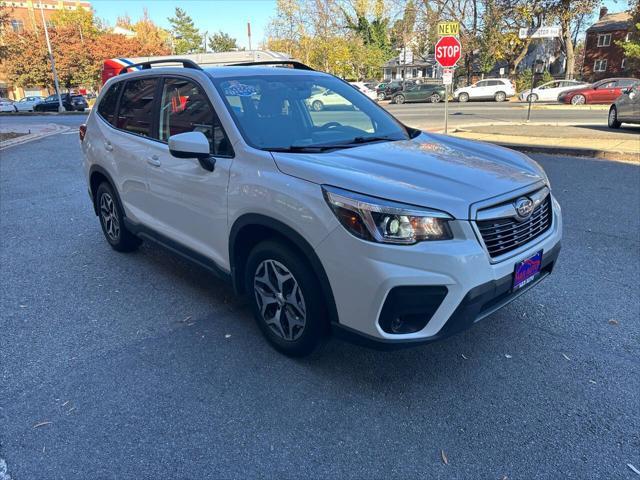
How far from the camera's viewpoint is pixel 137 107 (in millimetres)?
4379

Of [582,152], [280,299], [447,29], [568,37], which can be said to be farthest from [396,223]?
[568,37]

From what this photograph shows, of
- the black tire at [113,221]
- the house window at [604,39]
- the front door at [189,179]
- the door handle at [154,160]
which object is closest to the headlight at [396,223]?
the front door at [189,179]

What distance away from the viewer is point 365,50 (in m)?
55.2

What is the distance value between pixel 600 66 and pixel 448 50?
47307 mm

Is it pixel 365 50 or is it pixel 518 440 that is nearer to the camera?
pixel 518 440

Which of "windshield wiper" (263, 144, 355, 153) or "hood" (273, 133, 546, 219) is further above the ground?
"windshield wiper" (263, 144, 355, 153)

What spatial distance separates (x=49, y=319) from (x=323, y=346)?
221cm

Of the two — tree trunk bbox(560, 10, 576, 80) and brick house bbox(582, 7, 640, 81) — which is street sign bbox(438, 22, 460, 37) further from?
brick house bbox(582, 7, 640, 81)

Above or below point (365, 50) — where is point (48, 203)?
below

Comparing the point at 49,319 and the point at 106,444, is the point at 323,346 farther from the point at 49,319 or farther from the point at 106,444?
the point at 49,319

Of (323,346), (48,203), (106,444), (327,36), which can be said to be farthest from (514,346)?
(327,36)

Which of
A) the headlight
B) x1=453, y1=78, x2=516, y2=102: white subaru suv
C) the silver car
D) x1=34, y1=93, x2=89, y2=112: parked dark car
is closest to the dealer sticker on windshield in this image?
the headlight

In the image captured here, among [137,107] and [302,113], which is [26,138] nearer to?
[137,107]

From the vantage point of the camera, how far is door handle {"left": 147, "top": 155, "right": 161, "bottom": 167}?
392 centimetres
